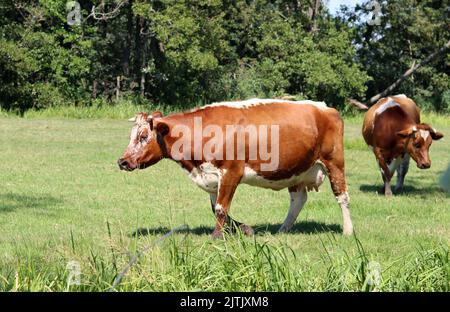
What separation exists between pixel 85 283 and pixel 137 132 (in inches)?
172

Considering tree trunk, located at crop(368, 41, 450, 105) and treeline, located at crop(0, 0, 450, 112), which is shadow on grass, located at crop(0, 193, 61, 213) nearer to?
treeline, located at crop(0, 0, 450, 112)

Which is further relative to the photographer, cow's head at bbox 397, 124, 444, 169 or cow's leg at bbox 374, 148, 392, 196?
cow's head at bbox 397, 124, 444, 169

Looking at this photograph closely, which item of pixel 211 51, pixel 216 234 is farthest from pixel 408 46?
pixel 216 234

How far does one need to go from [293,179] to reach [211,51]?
24.2m

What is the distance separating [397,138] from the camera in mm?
15500

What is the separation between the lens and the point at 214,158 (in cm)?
1029

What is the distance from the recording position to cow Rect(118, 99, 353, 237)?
1030cm

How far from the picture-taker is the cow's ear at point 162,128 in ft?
34.3

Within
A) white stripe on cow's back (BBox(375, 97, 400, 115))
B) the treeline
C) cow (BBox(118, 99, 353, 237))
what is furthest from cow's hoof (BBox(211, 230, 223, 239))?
the treeline

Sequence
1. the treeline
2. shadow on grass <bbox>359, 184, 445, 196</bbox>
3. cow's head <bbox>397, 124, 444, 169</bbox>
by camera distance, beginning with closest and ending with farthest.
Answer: cow's head <bbox>397, 124, 444, 169</bbox> → shadow on grass <bbox>359, 184, 445, 196</bbox> → the treeline

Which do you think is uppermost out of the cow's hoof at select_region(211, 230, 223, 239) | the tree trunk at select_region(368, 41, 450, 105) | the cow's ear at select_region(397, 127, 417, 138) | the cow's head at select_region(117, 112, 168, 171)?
the cow's head at select_region(117, 112, 168, 171)

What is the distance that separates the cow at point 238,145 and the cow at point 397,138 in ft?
15.3
